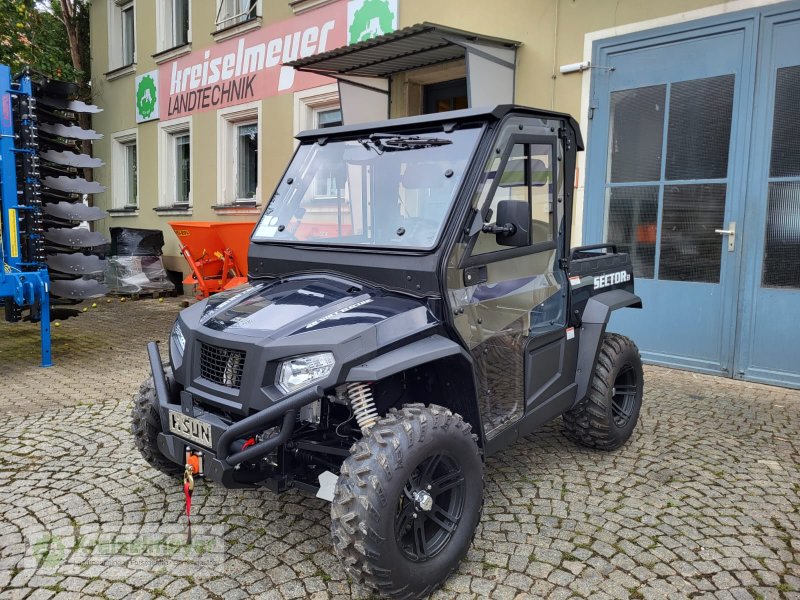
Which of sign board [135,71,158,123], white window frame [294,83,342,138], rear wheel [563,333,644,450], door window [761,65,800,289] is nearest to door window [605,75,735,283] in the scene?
door window [761,65,800,289]

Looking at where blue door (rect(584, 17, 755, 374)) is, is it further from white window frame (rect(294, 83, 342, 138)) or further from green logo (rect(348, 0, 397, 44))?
white window frame (rect(294, 83, 342, 138))

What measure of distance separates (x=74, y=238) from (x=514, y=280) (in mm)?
5474

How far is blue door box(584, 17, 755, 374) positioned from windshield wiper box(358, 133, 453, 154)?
418 cm

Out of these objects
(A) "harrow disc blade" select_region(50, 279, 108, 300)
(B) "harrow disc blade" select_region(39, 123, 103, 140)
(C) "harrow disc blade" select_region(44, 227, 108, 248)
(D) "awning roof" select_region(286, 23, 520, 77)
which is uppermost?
(D) "awning roof" select_region(286, 23, 520, 77)

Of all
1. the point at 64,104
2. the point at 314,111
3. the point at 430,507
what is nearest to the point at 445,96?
the point at 314,111

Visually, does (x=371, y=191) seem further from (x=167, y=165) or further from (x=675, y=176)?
(x=167, y=165)

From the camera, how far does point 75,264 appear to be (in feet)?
22.4

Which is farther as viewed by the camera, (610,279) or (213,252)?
(213,252)

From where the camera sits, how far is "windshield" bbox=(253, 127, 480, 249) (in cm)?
298

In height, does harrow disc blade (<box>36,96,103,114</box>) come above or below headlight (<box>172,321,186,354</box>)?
above

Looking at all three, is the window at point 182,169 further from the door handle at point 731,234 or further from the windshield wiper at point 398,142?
the windshield wiper at point 398,142

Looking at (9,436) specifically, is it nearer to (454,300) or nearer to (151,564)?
(151,564)

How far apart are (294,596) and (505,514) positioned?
1205 mm

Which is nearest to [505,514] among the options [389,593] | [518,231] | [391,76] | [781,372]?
[389,593]
